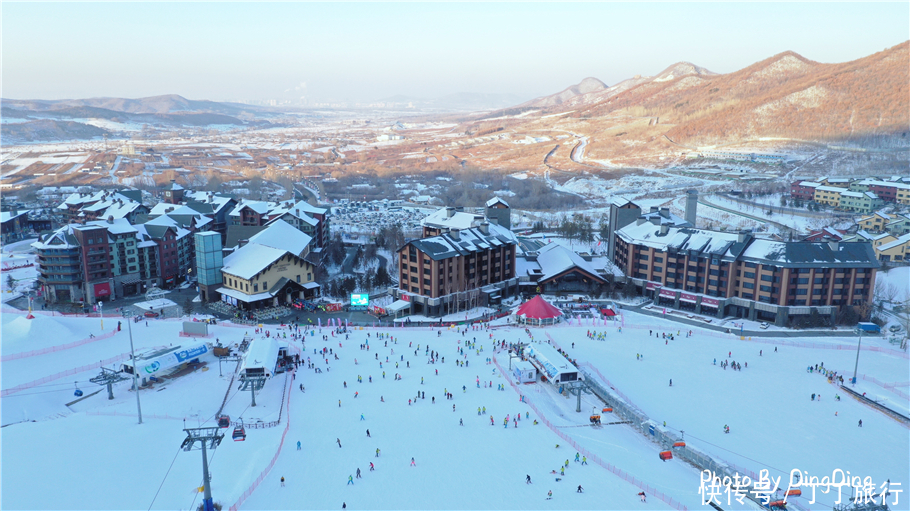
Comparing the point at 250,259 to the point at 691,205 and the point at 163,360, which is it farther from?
the point at 691,205

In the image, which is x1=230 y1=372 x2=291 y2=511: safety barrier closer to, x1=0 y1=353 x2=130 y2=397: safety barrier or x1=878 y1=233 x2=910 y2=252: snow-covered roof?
x1=0 y1=353 x2=130 y2=397: safety barrier

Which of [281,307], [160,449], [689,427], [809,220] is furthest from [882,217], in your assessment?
[160,449]

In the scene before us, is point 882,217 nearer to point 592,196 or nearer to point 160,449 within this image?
point 592,196

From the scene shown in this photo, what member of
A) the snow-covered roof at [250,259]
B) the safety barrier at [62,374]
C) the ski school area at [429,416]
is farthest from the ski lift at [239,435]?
the snow-covered roof at [250,259]

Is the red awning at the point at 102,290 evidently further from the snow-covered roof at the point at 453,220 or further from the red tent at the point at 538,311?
the red tent at the point at 538,311

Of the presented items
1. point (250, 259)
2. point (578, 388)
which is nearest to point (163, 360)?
point (250, 259)

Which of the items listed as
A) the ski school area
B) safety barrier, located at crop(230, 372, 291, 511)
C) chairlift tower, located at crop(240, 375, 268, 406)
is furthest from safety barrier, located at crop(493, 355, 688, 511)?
chairlift tower, located at crop(240, 375, 268, 406)
